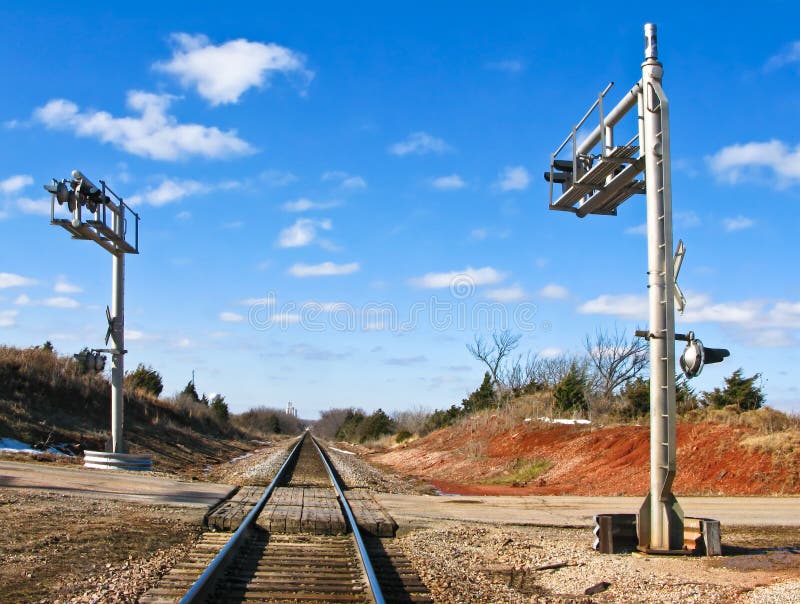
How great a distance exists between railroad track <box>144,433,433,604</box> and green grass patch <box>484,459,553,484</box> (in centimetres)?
1514

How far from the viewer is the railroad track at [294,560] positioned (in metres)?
7.37

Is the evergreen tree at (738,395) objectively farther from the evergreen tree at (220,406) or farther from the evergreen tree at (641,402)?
the evergreen tree at (220,406)

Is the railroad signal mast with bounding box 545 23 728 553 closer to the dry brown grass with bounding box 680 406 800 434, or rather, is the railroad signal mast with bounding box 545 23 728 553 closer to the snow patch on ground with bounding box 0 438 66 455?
the dry brown grass with bounding box 680 406 800 434

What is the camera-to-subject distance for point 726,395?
35125 millimetres

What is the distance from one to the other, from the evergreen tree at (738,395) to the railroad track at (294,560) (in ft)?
79.6

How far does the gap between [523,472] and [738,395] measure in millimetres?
11697

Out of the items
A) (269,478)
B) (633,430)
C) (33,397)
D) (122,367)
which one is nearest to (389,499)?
(269,478)

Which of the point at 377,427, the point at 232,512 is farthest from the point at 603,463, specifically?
the point at 377,427

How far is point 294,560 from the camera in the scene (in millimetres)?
9055

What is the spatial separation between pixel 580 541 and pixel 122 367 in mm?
14265

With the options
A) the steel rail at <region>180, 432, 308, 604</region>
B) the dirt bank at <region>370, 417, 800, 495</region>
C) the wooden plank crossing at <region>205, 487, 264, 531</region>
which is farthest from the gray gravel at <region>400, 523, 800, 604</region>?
the dirt bank at <region>370, 417, 800, 495</region>

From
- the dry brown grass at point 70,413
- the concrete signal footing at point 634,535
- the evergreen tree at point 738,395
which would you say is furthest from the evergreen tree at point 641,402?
the concrete signal footing at point 634,535

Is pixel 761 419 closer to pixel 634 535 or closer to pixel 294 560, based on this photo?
pixel 634 535

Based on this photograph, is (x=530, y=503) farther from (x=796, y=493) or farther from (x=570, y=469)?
(x=570, y=469)
